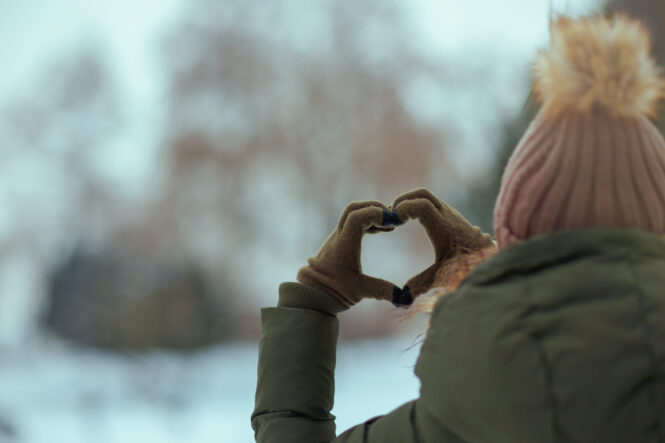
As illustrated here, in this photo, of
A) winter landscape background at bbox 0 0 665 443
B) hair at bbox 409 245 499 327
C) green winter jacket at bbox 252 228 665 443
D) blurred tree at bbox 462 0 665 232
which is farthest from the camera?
winter landscape background at bbox 0 0 665 443

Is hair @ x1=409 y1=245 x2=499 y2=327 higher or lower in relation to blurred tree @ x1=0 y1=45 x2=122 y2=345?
lower

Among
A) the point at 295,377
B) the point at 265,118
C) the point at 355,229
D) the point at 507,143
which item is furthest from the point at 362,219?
the point at 265,118

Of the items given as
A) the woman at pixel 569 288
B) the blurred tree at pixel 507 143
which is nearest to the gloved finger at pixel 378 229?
the woman at pixel 569 288

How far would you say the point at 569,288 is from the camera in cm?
35

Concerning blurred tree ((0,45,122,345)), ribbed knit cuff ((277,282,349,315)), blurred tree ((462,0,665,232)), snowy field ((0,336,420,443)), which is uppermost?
blurred tree ((0,45,122,345))

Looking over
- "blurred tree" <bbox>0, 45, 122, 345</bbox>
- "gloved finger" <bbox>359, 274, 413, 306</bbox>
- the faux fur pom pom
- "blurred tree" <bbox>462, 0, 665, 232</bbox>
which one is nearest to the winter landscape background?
"blurred tree" <bbox>0, 45, 122, 345</bbox>

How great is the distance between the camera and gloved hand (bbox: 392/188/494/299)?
54 cm

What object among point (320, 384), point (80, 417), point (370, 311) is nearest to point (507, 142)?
point (370, 311)

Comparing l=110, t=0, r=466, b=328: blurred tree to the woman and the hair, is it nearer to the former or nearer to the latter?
the hair

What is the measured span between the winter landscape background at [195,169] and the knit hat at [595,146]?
4.73ft

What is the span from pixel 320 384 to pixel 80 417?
5.60 feet

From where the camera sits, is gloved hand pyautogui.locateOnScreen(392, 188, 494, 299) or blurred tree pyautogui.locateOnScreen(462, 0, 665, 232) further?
blurred tree pyautogui.locateOnScreen(462, 0, 665, 232)

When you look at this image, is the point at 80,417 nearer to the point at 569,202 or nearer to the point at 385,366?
the point at 385,366

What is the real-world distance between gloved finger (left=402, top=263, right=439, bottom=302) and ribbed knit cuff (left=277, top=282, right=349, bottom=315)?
0.07 m
